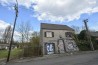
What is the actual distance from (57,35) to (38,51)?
23.8 ft

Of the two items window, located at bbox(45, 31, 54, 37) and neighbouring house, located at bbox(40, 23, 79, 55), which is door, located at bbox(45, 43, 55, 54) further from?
window, located at bbox(45, 31, 54, 37)

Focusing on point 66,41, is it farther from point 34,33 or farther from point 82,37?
point 34,33

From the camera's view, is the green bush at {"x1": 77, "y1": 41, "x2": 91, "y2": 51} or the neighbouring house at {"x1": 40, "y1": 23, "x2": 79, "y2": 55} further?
the green bush at {"x1": 77, "y1": 41, "x2": 91, "y2": 51}

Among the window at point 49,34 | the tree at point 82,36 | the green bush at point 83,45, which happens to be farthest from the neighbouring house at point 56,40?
the tree at point 82,36

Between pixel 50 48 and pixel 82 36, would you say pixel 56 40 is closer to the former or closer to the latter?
pixel 50 48

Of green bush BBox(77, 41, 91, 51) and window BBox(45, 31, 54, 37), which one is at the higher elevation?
window BBox(45, 31, 54, 37)

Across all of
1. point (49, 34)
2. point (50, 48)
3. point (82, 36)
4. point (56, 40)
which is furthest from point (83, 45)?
point (49, 34)

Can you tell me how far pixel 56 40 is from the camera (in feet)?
117

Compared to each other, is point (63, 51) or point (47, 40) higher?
point (47, 40)

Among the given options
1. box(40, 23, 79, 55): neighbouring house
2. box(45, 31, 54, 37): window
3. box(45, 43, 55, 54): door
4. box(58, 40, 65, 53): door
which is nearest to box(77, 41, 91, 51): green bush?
box(40, 23, 79, 55): neighbouring house

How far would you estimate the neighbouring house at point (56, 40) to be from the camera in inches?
1355

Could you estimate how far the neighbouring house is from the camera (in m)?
34.4

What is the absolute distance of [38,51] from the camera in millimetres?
31188

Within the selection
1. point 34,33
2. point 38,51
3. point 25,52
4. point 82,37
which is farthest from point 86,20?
point 34,33
